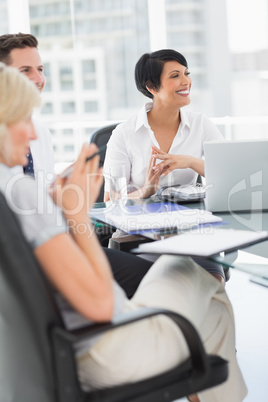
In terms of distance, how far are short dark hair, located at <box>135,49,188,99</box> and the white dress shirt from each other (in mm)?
145

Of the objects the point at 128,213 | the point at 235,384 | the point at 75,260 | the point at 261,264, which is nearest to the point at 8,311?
the point at 75,260

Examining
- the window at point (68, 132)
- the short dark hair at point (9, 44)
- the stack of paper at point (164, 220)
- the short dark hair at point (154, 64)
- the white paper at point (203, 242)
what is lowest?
the stack of paper at point (164, 220)

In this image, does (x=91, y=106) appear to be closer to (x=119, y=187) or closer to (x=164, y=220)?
(x=119, y=187)

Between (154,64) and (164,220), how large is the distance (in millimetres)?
1263

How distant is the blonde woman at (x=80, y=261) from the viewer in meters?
1.22

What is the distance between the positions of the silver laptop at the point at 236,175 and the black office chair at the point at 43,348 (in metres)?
0.82

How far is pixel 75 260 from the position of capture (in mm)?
1217

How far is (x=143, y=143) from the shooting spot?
2824mm

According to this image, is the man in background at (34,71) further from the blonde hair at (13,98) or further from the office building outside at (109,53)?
the office building outside at (109,53)

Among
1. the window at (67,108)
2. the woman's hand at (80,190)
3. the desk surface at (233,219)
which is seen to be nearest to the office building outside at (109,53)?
the window at (67,108)

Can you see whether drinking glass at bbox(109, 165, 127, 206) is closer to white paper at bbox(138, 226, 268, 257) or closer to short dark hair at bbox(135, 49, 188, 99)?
white paper at bbox(138, 226, 268, 257)

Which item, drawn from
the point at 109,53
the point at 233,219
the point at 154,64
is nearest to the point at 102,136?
the point at 154,64

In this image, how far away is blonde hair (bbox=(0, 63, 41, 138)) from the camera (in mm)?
1253

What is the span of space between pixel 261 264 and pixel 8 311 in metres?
0.64
